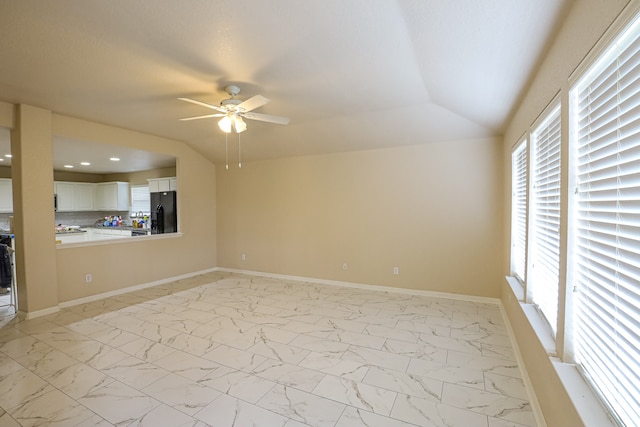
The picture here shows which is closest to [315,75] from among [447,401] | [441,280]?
[447,401]

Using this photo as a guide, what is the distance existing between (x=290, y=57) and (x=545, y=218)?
7.72 feet

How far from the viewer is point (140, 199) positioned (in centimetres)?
814

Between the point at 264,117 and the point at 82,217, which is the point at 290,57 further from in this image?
the point at 82,217

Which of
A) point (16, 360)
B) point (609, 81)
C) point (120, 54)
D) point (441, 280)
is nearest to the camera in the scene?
point (609, 81)

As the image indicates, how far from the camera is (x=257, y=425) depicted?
1.91m

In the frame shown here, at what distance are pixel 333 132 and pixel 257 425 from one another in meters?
3.81

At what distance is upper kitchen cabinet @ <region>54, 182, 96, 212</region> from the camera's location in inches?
297

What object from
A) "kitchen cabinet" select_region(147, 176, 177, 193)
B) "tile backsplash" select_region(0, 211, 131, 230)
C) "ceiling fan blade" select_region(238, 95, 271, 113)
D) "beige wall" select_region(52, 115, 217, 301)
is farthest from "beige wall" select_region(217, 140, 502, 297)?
"tile backsplash" select_region(0, 211, 131, 230)

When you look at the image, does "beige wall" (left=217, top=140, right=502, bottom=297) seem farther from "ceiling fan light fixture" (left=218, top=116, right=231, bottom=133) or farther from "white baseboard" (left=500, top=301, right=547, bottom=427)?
"ceiling fan light fixture" (left=218, top=116, right=231, bottom=133)

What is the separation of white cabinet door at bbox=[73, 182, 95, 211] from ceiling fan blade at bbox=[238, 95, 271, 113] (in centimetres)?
753

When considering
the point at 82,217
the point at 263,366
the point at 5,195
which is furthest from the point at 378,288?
the point at 82,217

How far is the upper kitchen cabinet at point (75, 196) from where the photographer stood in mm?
7539

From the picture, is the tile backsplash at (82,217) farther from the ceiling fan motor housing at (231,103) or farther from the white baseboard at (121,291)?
the ceiling fan motor housing at (231,103)

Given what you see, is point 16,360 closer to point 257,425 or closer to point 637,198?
point 257,425
